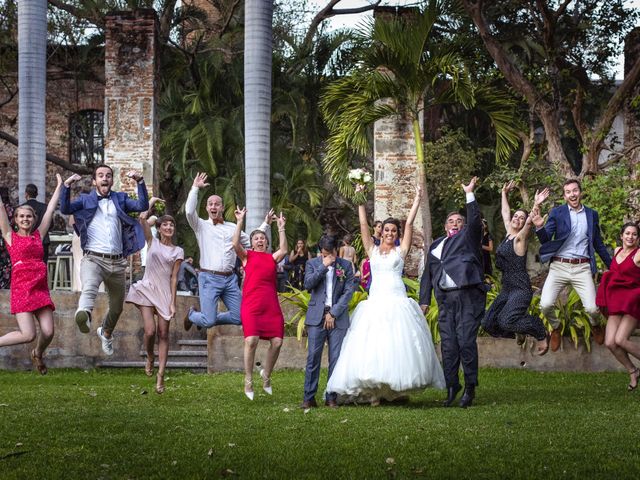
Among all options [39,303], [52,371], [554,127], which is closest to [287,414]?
[39,303]

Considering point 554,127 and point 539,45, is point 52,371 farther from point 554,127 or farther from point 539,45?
point 539,45

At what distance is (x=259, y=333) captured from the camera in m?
10.9

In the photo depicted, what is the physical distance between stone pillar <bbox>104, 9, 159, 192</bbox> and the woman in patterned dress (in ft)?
41.0

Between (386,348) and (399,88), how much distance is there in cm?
1006

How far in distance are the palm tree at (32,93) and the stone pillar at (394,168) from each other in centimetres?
659

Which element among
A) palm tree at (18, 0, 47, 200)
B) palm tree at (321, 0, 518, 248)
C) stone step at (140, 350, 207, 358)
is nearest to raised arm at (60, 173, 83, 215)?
stone step at (140, 350, 207, 358)

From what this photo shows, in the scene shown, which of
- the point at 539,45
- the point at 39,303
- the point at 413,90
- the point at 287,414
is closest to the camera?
the point at 287,414

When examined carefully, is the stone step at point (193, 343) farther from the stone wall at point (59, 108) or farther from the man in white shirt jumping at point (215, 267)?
the stone wall at point (59, 108)

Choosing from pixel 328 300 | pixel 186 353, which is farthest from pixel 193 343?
pixel 328 300

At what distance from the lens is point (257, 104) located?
17.0 metres

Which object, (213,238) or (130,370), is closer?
(213,238)

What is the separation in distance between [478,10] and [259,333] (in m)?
11.5

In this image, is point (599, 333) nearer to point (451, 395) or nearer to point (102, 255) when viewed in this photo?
point (451, 395)

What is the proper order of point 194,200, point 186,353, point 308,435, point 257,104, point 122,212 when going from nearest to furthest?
point 308,435
point 122,212
point 194,200
point 186,353
point 257,104
